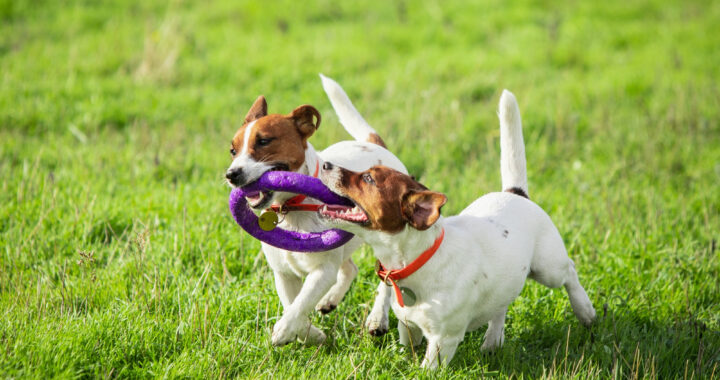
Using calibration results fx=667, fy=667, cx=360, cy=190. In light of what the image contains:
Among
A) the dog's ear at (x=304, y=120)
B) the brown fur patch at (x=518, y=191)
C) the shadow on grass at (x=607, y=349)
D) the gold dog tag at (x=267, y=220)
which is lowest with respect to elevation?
the shadow on grass at (x=607, y=349)

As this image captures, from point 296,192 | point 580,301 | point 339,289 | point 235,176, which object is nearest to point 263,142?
point 235,176

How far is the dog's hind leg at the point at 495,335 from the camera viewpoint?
4.61 metres

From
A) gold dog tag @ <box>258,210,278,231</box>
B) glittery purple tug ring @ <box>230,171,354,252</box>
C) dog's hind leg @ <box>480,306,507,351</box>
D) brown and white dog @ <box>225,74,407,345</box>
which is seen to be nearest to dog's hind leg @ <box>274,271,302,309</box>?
brown and white dog @ <box>225,74,407,345</box>

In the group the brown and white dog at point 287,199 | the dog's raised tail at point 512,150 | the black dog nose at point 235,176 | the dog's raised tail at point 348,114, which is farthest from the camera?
the dog's raised tail at point 348,114

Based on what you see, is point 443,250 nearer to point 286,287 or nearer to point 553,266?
point 553,266

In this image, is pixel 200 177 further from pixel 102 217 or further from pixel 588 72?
pixel 588 72

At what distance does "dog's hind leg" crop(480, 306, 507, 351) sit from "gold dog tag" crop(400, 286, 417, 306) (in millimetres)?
885

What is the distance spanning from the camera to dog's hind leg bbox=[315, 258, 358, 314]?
15.4ft

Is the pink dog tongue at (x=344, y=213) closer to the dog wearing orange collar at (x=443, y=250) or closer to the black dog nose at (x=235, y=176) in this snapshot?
the dog wearing orange collar at (x=443, y=250)

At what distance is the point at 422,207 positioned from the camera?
3695mm

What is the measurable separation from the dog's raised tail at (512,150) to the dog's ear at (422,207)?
135 cm

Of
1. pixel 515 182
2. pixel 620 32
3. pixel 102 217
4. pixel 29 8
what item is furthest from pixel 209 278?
pixel 620 32

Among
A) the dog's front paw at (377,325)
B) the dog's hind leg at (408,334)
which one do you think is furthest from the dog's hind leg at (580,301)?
the dog's front paw at (377,325)

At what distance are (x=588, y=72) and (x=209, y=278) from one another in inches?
310
